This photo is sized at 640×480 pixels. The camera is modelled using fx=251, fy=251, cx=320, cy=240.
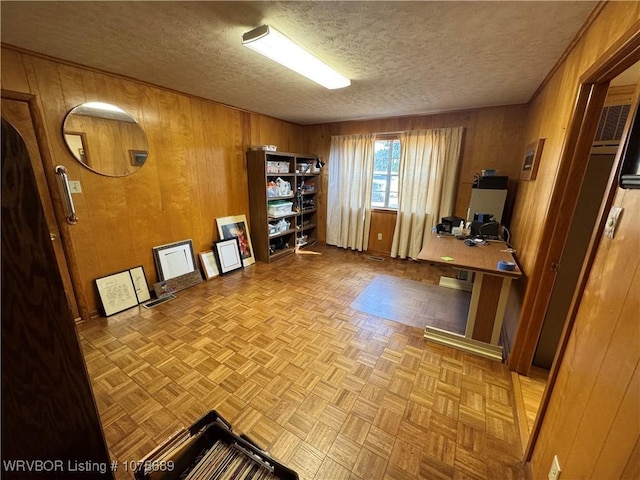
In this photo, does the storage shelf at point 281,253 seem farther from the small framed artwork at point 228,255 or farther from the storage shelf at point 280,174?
the storage shelf at point 280,174

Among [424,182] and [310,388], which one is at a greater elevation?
[424,182]

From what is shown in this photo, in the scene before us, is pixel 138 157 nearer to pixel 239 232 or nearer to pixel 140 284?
pixel 140 284

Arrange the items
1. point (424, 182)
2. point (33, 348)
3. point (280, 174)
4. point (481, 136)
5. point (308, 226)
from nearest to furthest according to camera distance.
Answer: point (33, 348), point (481, 136), point (424, 182), point (280, 174), point (308, 226)

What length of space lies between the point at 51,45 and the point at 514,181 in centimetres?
466

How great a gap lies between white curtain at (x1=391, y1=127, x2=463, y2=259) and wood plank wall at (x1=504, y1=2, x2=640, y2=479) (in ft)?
7.35

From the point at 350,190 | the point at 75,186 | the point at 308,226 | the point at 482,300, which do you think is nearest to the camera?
the point at 482,300

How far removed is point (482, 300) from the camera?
205 cm

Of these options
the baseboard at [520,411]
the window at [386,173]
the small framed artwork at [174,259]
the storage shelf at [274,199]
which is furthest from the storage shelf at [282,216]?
the baseboard at [520,411]

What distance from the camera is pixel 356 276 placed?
3.56 metres

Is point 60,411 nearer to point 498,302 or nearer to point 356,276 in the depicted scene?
point 498,302

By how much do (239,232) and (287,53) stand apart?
2.62 m

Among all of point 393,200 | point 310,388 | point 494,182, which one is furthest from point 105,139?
point 494,182

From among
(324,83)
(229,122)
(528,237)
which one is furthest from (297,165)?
(528,237)

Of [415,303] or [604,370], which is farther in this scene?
[415,303]
